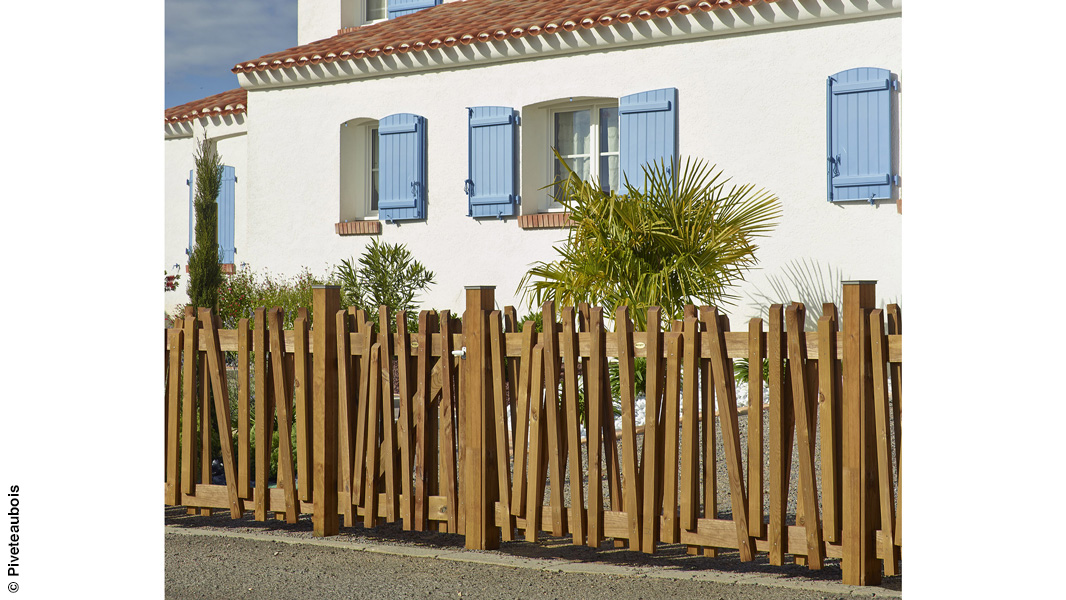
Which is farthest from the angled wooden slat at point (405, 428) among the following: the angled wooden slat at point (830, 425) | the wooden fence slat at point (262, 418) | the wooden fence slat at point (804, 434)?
the angled wooden slat at point (830, 425)

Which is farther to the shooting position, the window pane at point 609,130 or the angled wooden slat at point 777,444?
the window pane at point 609,130

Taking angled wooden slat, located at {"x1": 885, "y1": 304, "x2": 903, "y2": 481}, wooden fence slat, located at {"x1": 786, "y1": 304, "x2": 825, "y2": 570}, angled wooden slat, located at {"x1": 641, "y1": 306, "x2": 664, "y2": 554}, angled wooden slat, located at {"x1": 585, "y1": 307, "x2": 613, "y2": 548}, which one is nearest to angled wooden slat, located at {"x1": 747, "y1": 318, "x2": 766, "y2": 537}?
wooden fence slat, located at {"x1": 786, "y1": 304, "x2": 825, "y2": 570}

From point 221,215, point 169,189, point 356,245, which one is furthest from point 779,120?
point 169,189

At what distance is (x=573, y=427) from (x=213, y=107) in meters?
11.2

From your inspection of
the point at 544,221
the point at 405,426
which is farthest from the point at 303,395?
the point at 544,221

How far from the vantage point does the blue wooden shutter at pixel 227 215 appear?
14078 mm

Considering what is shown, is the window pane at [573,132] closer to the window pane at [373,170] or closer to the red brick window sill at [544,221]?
the red brick window sill at [544,221]

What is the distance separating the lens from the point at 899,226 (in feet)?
28.5

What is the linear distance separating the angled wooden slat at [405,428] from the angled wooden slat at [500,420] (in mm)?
396

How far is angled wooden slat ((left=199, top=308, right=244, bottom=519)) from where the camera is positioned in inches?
176

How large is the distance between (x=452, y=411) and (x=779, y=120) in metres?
6.12

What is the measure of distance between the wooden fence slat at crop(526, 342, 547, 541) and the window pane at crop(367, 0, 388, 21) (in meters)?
11.8

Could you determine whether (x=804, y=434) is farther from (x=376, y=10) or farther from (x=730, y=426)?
(x=376, y=10)

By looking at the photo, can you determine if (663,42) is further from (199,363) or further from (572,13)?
(199,363)
